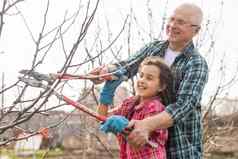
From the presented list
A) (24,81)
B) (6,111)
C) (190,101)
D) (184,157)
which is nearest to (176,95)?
(190,101)

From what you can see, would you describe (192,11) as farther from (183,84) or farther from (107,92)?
(107,92)

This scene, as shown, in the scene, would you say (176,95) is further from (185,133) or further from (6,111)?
(6,111)

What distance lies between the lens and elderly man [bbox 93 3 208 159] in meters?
2.98

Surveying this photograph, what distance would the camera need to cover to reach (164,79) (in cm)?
301

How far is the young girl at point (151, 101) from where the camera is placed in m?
2.91

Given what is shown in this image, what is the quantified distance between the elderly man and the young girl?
0.22 ft

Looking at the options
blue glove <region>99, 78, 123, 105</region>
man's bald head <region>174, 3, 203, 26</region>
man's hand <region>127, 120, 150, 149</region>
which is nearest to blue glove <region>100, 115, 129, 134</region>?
man's hand <region>127, 120, 150, 149</region>

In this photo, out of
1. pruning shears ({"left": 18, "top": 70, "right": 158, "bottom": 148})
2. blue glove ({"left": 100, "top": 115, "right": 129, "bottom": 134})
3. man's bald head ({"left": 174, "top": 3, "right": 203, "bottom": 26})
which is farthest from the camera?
man's bald head ({"left": 174, "top": 3, "right": 203, "bottom": 26})

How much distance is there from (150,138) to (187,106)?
0.87ft

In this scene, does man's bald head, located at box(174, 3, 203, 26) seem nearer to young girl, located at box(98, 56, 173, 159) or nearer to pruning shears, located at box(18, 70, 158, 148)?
young girl, located at box(98, 56, 173, 159)

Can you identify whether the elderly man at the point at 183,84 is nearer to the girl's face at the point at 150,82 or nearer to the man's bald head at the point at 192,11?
the man's bald head at the point at 192,11

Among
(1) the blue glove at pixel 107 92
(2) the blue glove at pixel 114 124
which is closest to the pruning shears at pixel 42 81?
(2) the blue glove at pixel 114 124

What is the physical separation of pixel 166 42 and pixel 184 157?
0.69 metres

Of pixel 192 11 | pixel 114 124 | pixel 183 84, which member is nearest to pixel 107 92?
pixel 183 84
